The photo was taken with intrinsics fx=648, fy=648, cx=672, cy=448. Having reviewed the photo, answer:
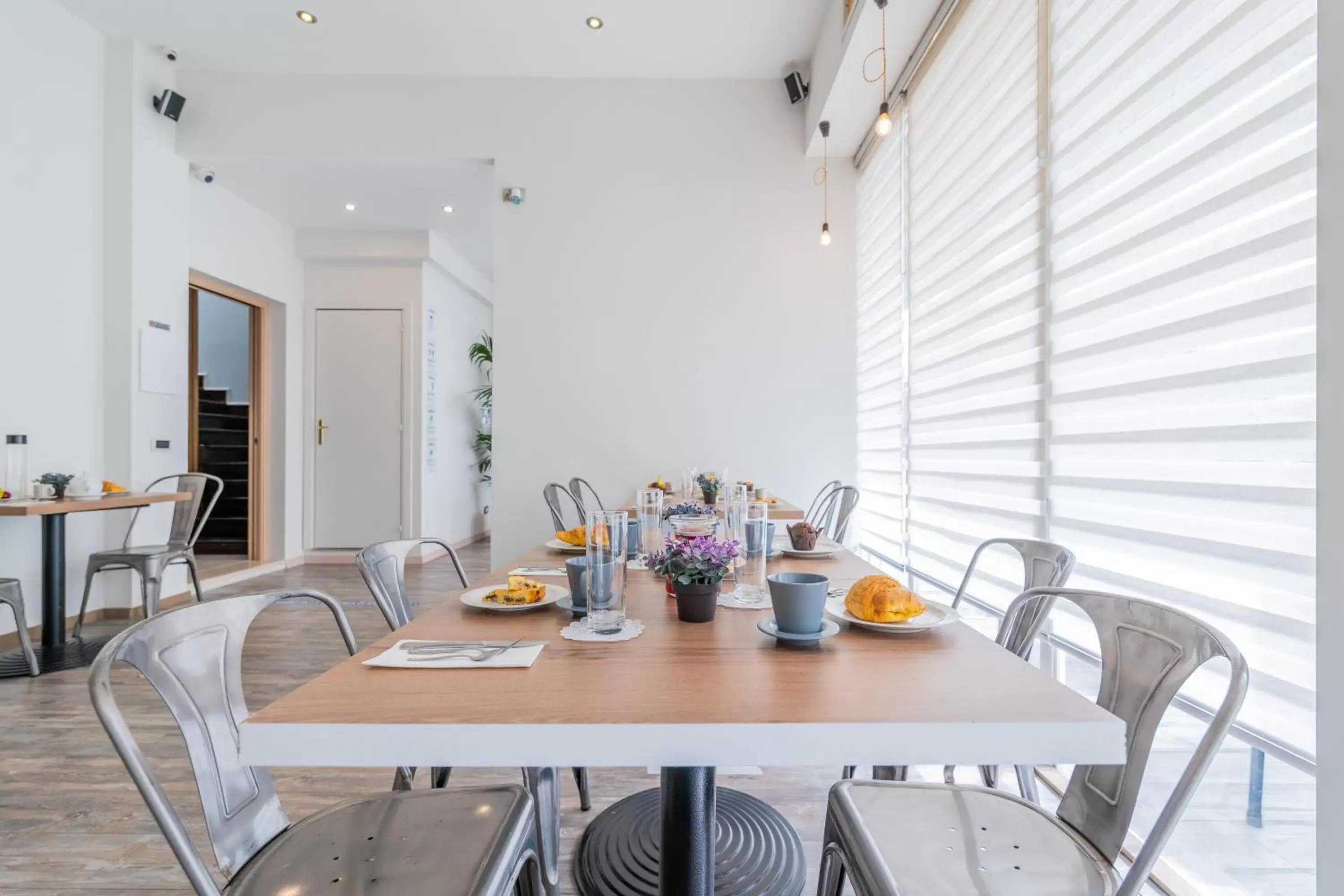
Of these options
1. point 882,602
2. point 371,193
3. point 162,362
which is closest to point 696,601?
point 882,602

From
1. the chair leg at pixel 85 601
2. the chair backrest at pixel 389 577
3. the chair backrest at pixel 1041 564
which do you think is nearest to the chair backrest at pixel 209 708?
the chair backrest at pixel 389 577

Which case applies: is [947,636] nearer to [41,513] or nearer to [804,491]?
[804,491]

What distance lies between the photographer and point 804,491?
4.04 meters

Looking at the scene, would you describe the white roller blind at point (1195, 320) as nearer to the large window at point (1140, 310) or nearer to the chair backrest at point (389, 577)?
the large window at point (1140, 310)

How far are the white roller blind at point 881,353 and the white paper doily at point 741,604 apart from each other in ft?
7.29

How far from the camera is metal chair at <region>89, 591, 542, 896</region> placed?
0.83m

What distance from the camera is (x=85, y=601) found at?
3.24 m

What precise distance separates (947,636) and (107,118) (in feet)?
16.4

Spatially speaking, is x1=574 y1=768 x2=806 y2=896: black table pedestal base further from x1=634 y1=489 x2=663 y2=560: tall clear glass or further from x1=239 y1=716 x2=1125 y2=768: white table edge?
x1=239 y1=716 x2=1125 y2=768: white table edge

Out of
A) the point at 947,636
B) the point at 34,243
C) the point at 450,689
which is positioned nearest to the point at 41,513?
the point at 34,243

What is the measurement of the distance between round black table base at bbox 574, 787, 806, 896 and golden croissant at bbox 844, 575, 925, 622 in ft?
2.27

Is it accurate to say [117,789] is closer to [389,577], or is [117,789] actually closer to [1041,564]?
[389,577]

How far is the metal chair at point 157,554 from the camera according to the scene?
10.5 feet

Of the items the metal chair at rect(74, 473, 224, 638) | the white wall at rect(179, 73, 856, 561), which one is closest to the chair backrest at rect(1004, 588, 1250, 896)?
the white wall at rect(179, 73, 856, 561)
